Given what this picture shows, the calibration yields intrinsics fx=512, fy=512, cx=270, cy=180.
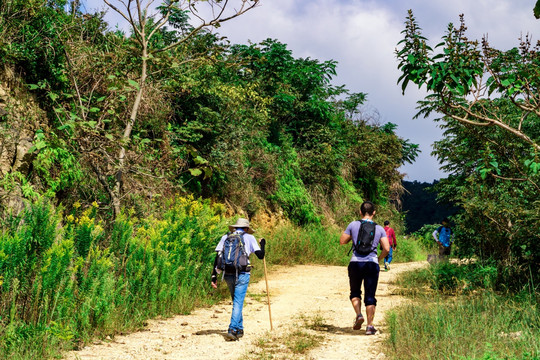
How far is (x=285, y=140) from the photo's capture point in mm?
21516

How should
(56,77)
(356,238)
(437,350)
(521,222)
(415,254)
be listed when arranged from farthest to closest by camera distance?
(415,254)
(56,77)
(521,222)
(356,238)
(437,350)

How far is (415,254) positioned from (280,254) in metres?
9.34

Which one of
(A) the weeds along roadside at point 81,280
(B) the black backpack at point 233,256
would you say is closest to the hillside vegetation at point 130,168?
(A) the weeds along roadside at point 81,280

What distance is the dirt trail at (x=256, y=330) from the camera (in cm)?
661

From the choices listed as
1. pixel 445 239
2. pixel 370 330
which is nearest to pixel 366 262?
pixel 370 330

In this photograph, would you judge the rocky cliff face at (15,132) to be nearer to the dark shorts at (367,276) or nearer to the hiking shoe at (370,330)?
the dark shorts at (367,276)

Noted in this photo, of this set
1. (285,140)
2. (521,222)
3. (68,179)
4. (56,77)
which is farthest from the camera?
(285,140)

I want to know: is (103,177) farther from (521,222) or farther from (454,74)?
(521,222)

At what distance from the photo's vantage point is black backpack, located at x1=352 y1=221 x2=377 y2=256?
25.8ft

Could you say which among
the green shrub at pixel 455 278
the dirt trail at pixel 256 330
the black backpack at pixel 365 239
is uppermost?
the black backpack at pixel 365 239

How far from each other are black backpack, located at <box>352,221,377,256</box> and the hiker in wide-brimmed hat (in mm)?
1514

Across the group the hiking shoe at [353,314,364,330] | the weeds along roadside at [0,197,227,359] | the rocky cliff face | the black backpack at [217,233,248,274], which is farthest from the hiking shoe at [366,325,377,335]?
the rocky cliff face

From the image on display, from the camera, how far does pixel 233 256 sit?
7.78m

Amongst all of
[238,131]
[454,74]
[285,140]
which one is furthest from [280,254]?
[454,74]
